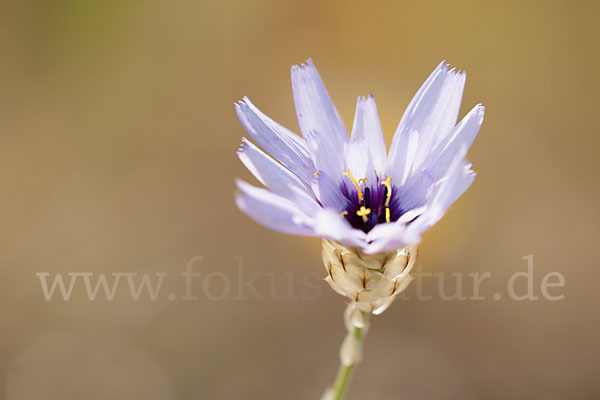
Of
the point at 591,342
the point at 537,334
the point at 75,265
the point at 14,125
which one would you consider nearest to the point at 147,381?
the point at 75,265

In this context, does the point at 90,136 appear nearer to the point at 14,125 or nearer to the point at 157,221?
the point at 14,125

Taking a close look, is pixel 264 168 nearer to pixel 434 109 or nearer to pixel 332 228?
pixel 332 228

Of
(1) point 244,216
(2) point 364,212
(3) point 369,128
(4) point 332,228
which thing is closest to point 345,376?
(2) point 364,212

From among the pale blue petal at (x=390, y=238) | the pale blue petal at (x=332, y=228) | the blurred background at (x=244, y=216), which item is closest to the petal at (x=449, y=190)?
the pale blue petal at (x=390, y=238)

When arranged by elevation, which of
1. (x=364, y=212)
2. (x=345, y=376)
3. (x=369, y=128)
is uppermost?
(x=369, y=128)

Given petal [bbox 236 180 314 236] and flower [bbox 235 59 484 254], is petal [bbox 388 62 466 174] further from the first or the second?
petal [bbox 236 180 314 236]

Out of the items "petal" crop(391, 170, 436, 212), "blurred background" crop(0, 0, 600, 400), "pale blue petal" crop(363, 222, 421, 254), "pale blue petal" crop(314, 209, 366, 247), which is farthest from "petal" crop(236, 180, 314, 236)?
"blurred background" crop(0, 0, 600, 400)
